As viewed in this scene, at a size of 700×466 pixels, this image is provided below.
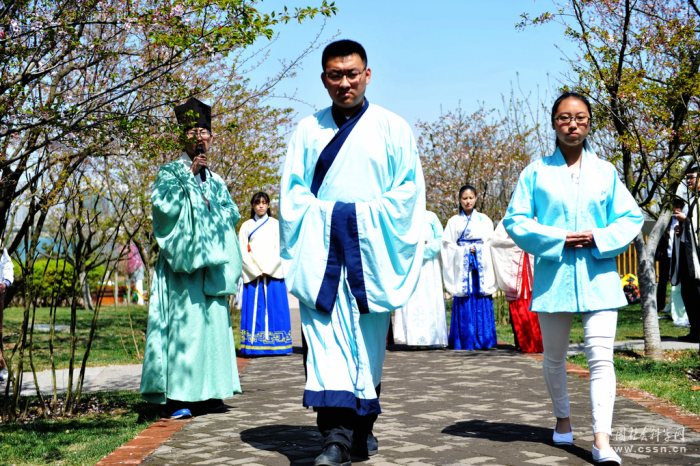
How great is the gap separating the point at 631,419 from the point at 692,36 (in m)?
4.19

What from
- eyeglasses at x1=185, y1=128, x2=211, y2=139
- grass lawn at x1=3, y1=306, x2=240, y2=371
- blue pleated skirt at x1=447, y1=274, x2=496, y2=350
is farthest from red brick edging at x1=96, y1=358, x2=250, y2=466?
blue pleated skirt at x1=447, y1=274, x2=496, y2=350

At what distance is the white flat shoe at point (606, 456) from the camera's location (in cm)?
503

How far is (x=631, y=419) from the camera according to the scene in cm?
656

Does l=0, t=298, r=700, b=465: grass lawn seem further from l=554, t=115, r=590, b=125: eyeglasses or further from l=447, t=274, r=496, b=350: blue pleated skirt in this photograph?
l=554, t=115, r=590, b=125: eyeglasses

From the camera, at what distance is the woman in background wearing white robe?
1281 centimetres

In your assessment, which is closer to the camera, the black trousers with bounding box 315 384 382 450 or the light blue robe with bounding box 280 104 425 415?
the black trousers with bounding box 315 384 382 450

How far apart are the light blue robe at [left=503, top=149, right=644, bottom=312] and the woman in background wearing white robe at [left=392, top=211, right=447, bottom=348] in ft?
22.7

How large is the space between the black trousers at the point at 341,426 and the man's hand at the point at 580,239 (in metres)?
1.49

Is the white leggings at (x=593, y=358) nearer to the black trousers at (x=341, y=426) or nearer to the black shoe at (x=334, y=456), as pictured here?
the black trousers at (x=341, y=426)

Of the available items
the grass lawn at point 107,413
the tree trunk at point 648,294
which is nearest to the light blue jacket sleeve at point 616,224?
the grass lawn at point 107,413

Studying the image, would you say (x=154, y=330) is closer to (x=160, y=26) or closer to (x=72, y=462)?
(x=72, y=462)

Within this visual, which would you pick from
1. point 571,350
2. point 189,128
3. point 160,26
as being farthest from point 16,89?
point 571,350

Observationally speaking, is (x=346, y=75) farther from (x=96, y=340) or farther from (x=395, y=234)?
(x=96, y=340)

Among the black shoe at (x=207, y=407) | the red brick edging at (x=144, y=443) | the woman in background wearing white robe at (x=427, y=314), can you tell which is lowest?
the red brick edging at (x=144, y=443)
